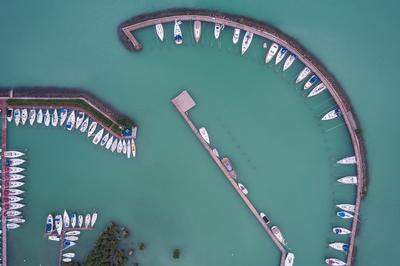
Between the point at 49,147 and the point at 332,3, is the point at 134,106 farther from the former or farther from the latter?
the point at 332,3

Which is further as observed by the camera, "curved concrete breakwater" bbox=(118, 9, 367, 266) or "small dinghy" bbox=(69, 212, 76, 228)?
"small dinghy" bbox=(69, 212, 76, 228)

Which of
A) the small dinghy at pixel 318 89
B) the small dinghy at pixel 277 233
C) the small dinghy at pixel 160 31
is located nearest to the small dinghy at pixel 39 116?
the small dinghy at pixel 160 31

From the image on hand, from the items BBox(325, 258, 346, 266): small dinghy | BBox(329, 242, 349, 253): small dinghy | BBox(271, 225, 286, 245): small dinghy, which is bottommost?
BBox(325, 258, 346, 266): small dinghy

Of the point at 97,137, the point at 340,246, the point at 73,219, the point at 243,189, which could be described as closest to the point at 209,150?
the point at 243,189

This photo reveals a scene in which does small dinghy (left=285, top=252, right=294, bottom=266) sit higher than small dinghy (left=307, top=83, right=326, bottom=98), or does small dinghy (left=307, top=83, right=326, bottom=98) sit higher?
small dinghy (left=307, top=83, right=326, bottom=98)

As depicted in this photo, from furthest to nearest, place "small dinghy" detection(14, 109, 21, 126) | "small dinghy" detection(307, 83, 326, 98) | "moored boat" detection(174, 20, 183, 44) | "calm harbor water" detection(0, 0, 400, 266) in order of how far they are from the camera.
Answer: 1. "small dinghy" detection(14, 109, 21, 126)
2. "moored boat" detection(174, 20, 183, 44)
3. "calm harbor water" detection(0, 0, 400, 266)
4. "small dinghy" detection(307, 83, 326, 98)

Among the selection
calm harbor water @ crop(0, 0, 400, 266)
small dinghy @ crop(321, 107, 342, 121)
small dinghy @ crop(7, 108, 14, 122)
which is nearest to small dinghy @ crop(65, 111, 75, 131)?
calm harbor water @ crop(0, 0, 400, 266)

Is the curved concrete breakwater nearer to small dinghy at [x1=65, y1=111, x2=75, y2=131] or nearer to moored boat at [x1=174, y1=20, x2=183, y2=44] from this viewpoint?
moored boat at [x1=174, y1=20, x2=183, y2=44]

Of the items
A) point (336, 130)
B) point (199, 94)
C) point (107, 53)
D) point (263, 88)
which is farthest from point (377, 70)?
point (107, 53)
